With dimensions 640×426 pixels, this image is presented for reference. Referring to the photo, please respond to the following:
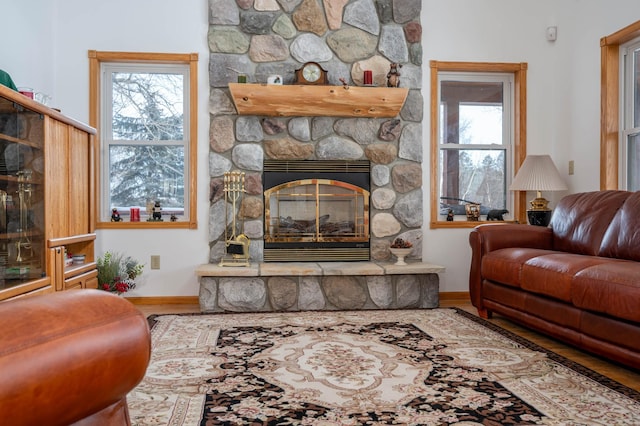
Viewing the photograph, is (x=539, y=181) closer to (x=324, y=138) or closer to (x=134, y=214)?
(x=324, y=138)

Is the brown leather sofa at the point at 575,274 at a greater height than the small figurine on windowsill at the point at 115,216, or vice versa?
the small figurine on windowsill at the point at 115,216

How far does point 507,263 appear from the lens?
3277 mm

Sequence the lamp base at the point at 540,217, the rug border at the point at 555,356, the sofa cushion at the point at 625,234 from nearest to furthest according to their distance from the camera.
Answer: the rug border at the point at 555,356 < the sofa cushion at the point at 625,234 < the lamp base at the point at 540,217

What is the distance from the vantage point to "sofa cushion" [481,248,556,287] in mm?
3158

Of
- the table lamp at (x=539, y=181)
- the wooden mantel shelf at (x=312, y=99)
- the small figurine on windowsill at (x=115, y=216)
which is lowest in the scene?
the small figurine on windowsill at (x=115, y=216)

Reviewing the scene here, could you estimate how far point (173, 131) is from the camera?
14.8ft

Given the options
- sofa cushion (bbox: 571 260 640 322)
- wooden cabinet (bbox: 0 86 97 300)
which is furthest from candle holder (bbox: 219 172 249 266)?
sofa cushion (bbox: 571 260 640 322)

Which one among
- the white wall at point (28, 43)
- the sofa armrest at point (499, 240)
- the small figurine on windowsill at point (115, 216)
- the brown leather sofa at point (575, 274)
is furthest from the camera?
the small figurine on windowsill at point (115, 216)

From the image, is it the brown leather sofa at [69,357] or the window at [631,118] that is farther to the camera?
the window at [631,118]

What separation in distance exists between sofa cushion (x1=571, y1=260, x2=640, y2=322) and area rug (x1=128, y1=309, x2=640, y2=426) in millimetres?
296

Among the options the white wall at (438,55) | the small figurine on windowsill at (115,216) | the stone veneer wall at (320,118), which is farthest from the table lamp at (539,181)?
the small figurine on windowsill at (115,216)

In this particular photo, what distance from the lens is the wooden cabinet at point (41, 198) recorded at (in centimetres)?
261

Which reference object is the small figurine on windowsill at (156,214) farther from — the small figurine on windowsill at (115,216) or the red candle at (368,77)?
the red candle at (368,77)

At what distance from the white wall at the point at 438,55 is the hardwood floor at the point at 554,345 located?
0.20m
